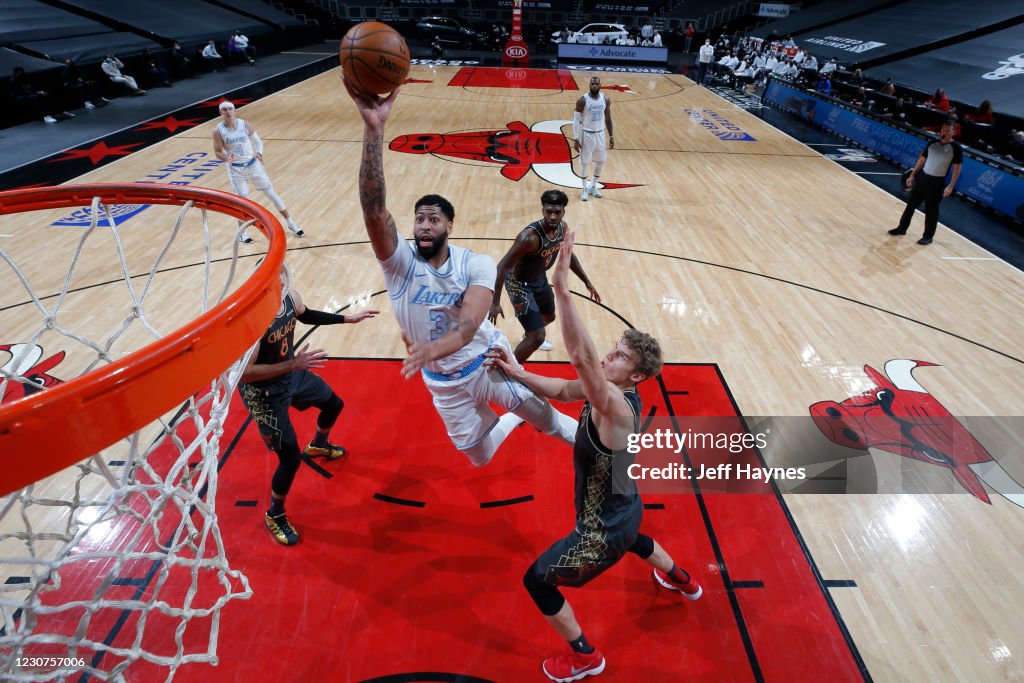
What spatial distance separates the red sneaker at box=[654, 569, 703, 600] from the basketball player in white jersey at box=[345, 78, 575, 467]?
109 centimetres

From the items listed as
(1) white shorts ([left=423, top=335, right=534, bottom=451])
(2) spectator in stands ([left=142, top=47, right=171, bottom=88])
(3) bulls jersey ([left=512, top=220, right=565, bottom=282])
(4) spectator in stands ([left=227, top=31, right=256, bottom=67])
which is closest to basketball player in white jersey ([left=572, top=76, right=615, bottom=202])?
(3) bulls jersey ([left=512, top=220, right=565, bottom=282])

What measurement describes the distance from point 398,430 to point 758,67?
71.1ft

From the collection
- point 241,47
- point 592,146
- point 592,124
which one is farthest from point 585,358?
point 241,47

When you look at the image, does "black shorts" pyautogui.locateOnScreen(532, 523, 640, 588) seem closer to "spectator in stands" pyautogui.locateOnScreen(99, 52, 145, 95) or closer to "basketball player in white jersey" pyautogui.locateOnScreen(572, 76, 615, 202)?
"basketball player in white jersey" pyautogui.locateOnScreen(572, 76, 615, 202)

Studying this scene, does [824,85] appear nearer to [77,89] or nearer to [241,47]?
[77,89]

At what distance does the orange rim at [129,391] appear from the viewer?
1.35 metres

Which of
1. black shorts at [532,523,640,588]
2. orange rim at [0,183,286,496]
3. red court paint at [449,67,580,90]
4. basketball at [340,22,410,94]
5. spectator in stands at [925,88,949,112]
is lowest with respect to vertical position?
red court paint at [449,67,580,90]

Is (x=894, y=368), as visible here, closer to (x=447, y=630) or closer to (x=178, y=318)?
(x=447, y=630)

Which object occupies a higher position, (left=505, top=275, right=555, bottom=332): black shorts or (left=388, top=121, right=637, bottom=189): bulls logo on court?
(left=505, top=275, right=555, bottom=332): black shorts

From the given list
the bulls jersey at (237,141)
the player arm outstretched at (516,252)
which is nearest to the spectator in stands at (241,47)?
the bulls jersey at (237,141)

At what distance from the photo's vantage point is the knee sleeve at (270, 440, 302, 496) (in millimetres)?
3348

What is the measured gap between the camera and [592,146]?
8984mm

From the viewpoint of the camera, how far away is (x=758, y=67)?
20297 mm

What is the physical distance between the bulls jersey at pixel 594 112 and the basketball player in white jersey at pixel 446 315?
608 cm
